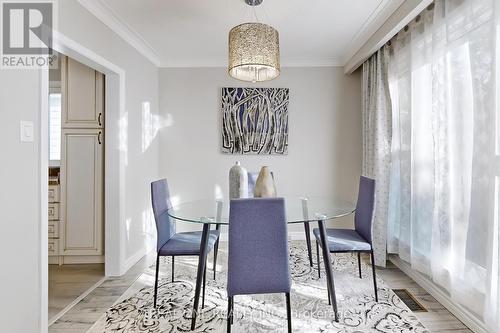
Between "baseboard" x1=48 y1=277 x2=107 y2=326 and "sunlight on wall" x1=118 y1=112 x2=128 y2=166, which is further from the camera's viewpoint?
"sunlight on wall" x1=118 y1=112 x2=128 y2=166

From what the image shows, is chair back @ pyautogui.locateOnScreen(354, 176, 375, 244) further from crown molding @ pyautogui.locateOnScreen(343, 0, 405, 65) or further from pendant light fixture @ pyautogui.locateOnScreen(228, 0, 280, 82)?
crown molding @ pyautogui.locateOnScreen(343, 0, 405, 65)

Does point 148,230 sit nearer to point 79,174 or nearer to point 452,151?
point 79,174

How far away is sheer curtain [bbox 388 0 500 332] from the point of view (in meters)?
1.70

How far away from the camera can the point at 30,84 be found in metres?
1.74

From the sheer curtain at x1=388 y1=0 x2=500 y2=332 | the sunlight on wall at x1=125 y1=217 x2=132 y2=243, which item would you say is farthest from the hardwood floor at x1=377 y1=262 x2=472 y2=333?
the sunlight on wall at x1=125 y1=217 x2=132 y2=243

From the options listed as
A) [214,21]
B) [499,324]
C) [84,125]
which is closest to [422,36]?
[214,21]

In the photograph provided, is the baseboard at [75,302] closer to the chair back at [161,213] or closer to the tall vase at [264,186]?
the chair back at [161,213]

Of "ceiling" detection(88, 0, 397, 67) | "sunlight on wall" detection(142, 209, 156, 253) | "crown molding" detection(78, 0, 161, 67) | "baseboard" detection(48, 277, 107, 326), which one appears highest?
"ceiling" detection(88, 0, 397, 67)

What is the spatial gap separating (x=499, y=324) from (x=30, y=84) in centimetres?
311

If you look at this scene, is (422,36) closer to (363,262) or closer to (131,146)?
(363,262)

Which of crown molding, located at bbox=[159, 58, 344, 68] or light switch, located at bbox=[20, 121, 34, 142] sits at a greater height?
crown molding, located at bbox=[159, 58, 344, 68]

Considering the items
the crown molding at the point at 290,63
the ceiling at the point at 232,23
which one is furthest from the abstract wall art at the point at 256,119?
the ceiling at the point at 232,23

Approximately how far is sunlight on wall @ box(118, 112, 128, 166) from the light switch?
110 centimetres

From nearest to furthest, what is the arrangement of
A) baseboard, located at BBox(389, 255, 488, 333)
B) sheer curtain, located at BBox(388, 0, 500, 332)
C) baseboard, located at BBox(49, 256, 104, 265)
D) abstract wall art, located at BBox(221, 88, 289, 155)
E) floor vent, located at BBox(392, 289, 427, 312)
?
sheer curtain, located at BBox(388, 0, 500, 332), baseboard, located at BBox(389, 255, 488, 333), floor vent, located at BBox(392, 289, 427, 312), baseboard, located at BBox(49, 256, 104, 265), abstract wall art, located at BBox(221, 88, 289, 155)
